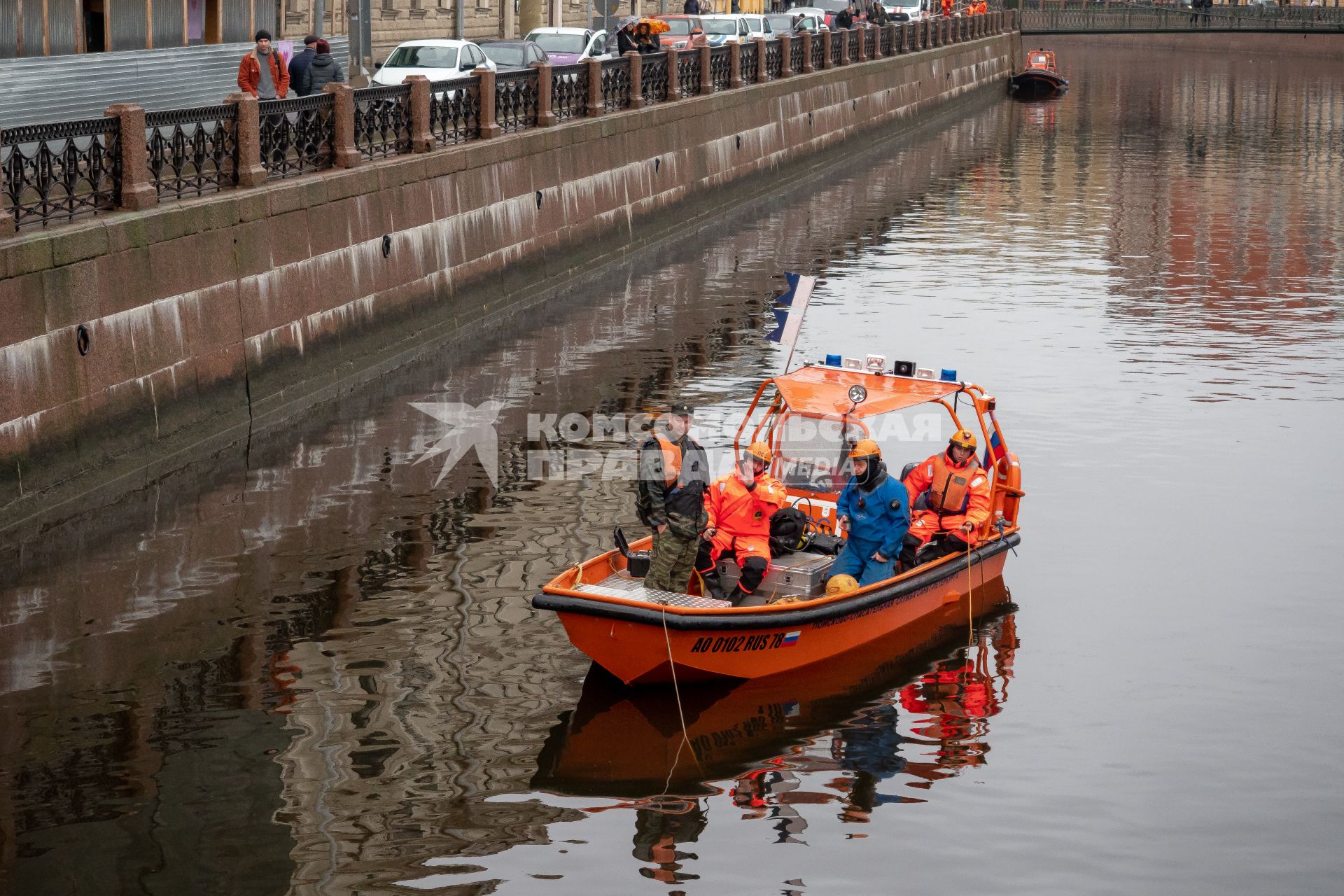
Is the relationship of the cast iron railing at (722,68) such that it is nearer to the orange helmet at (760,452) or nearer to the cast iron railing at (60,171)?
the cast iron railing at (60,171)

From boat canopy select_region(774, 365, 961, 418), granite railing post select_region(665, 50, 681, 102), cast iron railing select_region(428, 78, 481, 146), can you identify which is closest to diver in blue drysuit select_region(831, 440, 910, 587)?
boat canopy select_region(774, 365, 961, 418)

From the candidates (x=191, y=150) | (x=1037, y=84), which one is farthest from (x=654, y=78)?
(x=1037, y=84)

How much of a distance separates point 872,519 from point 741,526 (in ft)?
2.95

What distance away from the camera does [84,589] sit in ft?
45.0

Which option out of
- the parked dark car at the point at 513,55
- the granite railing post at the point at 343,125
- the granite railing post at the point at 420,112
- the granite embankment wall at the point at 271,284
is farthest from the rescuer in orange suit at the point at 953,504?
the parked dark car at the point at 513,55

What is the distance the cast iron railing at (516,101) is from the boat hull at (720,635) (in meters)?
14.1

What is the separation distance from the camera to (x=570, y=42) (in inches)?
1473

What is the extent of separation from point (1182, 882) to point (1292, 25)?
8753 cm

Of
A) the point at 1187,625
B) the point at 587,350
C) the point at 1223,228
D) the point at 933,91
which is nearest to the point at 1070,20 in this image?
the point at 933,91

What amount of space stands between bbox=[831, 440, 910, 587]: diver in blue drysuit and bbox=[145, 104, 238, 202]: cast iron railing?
764 centimetres

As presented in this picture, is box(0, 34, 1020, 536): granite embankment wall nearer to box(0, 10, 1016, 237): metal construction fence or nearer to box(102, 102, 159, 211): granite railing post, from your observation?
box(102, 102, 159, 211): granite railing post

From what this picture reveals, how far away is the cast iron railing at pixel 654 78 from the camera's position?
31.9 m

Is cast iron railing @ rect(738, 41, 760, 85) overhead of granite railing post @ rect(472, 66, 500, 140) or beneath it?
overhead

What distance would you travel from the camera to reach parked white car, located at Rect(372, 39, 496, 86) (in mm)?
30406
